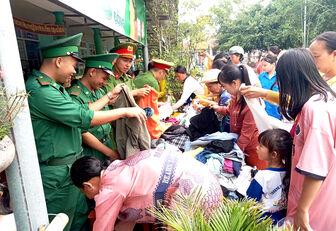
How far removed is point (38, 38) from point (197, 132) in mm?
3194

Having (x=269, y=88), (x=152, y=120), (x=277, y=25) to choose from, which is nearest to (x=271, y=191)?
(x=152, y=120)

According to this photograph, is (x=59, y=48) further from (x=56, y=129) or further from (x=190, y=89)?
(x=190, y=89)

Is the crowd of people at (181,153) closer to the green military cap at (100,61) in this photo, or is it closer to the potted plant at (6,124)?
the green military cap at (100,61)

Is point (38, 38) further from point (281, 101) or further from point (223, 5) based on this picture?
point (223, 5)

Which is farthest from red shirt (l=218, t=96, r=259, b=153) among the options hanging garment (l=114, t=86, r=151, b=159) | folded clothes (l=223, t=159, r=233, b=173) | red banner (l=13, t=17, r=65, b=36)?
red banner (l=13, t=17, r=65, b=36)

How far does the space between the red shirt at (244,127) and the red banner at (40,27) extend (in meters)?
2.61

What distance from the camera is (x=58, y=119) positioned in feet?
5.41

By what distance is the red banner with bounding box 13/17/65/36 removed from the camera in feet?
11.3

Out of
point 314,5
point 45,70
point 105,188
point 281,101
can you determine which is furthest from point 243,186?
point 314,5

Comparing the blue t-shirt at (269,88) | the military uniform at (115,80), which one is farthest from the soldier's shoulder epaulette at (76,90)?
the blue t-shirt at (269,88)

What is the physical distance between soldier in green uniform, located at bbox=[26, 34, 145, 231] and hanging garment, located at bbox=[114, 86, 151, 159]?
0.50 ft

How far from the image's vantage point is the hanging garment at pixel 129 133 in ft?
6.77

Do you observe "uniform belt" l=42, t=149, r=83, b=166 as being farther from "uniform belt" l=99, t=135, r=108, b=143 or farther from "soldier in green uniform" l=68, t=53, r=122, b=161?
"uniform belt" l=99, t=135, r=108, b=143

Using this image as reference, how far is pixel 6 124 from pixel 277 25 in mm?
27703
